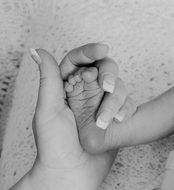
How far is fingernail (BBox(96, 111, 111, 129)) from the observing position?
831 mm

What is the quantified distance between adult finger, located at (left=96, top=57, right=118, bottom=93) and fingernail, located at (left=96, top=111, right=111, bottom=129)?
0.04 metres

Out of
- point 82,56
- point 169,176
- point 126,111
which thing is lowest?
point 169,176

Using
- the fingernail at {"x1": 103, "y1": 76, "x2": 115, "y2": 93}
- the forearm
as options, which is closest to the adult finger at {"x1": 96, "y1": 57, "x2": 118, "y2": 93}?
the fingernail at {"x1": 103, "y1": 76, "x2": 115, "y2": 93}

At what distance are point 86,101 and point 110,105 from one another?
0.06 metres

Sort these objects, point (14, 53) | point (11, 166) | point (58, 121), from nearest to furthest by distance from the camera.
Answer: point (58, 121), point (11, 166), point (14, 53)

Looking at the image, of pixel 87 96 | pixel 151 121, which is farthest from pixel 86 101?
pixel 151 121

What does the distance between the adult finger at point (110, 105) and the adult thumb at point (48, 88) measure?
0.09m

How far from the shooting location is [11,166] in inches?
40.1

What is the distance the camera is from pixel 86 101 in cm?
88

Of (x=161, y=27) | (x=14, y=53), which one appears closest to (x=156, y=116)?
(x=161, y=27)

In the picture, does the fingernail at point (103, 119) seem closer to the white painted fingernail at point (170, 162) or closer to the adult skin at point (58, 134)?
the adult skin at point (58, 134)

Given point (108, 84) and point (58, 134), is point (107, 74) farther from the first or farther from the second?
point (58, 134)

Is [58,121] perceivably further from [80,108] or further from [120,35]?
[120,35]

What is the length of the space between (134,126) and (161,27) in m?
0.29
